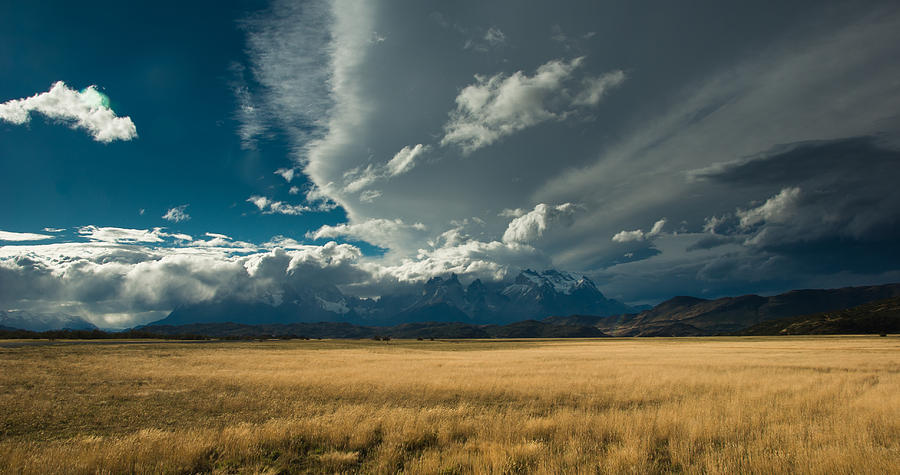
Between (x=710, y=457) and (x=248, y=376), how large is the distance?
25617 millimetres

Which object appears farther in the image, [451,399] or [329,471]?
[451,399]

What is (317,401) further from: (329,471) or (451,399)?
(329,471)

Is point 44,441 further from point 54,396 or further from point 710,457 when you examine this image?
point 710,457

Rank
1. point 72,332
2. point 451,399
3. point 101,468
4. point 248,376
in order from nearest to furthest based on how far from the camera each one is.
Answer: point 101,468 < point 451,399 < point 248,376 < point 72,332

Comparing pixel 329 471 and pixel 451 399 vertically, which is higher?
pixel 329 471

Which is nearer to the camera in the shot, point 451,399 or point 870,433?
point 870,433

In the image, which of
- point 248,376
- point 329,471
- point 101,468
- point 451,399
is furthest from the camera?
point 248,376

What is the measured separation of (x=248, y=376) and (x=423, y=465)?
2165cm

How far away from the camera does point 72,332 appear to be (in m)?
91.3

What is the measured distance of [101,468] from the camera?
8258 millimetres

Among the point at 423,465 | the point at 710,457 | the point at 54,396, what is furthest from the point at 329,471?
the point at 54,396

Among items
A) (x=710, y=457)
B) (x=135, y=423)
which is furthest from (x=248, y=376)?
(x=710, y=457)

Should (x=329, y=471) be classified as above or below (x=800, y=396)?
above

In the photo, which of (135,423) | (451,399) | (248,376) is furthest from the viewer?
(248,376)
